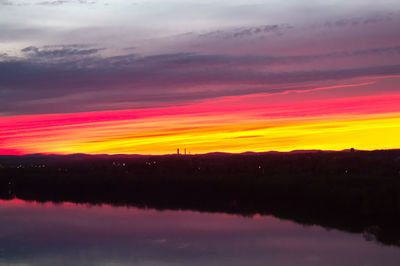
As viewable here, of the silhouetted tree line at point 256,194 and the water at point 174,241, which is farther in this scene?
the silhouetted tree line at point 256,194

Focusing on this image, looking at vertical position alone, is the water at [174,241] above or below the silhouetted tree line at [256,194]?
below

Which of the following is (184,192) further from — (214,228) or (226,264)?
(226,264)

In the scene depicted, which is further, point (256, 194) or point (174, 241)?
point (256, 194)

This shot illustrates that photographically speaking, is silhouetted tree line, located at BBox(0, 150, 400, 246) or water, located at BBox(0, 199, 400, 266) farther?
silhouetted tree line, located at BBox(0, 150, 400, 246)

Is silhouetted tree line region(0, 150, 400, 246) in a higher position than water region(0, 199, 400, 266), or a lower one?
higher

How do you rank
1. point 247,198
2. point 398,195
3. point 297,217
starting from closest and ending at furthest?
point 398,195 < point 297,217 < point 247,198

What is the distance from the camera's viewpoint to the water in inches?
515

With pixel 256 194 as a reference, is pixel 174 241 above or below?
below

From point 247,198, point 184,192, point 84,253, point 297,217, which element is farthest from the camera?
point 184,192

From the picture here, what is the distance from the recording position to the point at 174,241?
15.4 meters

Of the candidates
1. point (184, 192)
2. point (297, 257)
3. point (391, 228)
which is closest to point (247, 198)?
point (184, 192)

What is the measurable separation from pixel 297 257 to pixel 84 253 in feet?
16.8

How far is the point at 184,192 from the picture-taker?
26.7 metres

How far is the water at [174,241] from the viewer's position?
42.9ft
